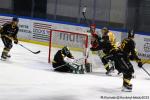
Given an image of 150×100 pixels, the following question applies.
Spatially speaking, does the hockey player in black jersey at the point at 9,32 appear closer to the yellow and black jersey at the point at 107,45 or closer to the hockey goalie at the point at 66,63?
the hockey goalie at the point at 66,63

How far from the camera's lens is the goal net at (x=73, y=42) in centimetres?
1182

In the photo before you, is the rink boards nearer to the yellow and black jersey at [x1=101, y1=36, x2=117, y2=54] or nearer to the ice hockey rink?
the ice hockey rink

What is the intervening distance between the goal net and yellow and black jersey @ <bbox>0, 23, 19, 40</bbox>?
1319mm

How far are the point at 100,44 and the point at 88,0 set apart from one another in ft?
26.9

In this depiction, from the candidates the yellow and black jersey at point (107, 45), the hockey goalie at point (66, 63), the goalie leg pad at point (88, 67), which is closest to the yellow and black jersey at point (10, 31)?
the hockey goalie at point (66, 63)

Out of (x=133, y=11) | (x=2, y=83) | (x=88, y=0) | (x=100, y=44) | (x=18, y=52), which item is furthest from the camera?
(x=88, y=0)

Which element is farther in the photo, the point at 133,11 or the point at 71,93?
the point at 133,11

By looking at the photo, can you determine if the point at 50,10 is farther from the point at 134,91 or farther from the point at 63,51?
the point at 134,91

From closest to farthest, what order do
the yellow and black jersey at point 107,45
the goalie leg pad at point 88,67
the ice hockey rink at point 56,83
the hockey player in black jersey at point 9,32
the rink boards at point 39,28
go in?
the ice hockey rink at point 56,83, the yellow and black jersey at point 107,45, the goalie leg pad at point 88,67, the hockey player in black jersey at point 9,32, the rink boards at point 39,28

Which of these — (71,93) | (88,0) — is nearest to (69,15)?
(88,0)

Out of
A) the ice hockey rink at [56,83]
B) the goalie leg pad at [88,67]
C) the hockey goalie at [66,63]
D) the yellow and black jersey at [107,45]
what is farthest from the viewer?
the goalie leg pad at [88,67]

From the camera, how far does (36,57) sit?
13.4 metres

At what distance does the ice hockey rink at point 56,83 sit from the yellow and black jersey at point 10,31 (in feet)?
2.39

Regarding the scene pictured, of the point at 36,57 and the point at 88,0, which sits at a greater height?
the point at 88,0
